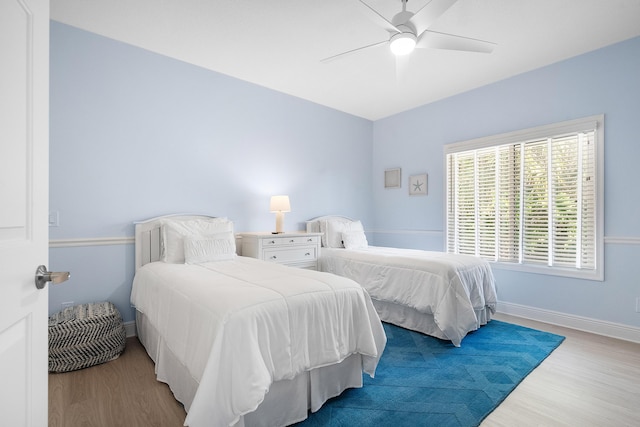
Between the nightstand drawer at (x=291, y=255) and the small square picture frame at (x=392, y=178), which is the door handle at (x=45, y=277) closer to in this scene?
the nightstand drawer at (x=291, y=255)

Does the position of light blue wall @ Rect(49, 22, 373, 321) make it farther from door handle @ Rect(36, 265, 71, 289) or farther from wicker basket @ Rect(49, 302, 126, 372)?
door handle @ Rect(36, 265, 71, 289)

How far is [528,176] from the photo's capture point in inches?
144

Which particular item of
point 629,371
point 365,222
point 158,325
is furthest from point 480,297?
point 158,325

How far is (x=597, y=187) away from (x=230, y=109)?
154 inches

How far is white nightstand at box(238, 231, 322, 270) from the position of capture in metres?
3.50

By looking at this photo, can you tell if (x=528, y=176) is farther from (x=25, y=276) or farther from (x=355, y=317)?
(x=25, y=276)

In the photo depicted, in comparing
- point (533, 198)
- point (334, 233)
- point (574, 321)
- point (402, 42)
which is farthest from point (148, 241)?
point (574, 321)

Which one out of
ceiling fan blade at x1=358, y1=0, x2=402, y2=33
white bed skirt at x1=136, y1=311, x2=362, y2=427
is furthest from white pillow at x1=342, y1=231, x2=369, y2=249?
ceiling fan blade at x1=358, y1=0, x2=402, y2=33

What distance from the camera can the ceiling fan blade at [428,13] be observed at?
1935 mm

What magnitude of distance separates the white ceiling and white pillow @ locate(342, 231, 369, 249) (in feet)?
6.16

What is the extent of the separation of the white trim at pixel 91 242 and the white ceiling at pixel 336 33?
5.95 ft

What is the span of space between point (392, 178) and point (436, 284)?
2.45 m

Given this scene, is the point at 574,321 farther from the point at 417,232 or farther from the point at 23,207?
the point at 23,207

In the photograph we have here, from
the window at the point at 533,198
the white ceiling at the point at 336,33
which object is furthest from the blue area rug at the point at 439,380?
the white ceiling at the point at 336,33
